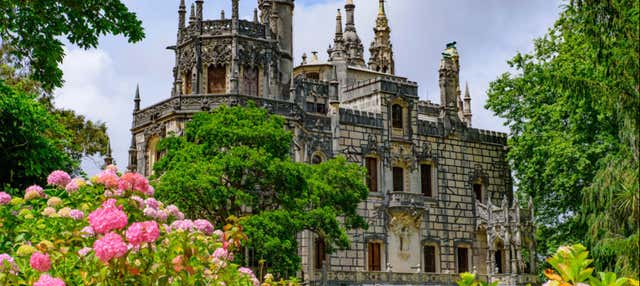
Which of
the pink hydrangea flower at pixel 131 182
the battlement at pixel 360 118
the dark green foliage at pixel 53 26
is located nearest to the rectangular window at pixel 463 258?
the battlement at pixel 360 118

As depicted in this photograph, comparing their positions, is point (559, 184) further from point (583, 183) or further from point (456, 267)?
point (456, 267)

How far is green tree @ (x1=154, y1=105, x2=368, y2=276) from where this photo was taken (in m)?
25.9

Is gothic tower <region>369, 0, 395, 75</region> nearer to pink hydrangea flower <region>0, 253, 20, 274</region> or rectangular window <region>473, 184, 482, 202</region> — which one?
rectangular window <region>473, 184, 482, 202</region>

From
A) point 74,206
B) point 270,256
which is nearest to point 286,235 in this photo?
point 270,256

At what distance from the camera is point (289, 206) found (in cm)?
2725

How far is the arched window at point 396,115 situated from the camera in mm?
40969

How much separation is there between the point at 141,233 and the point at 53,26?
6.39 metres

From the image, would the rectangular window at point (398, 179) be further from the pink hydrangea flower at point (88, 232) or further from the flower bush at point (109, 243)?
the pink hydrangea flower at point (88, 232)

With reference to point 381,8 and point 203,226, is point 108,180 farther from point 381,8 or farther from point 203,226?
point 381,8

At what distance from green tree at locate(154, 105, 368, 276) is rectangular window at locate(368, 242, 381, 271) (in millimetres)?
9610

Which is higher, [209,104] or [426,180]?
[209,104]

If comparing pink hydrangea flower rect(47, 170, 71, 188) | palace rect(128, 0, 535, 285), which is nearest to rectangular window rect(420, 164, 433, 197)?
palace rect(128, 0, 535, 285)

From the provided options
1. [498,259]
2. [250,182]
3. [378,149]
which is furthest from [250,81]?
[498,259]

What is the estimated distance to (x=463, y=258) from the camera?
41781 millimetres
